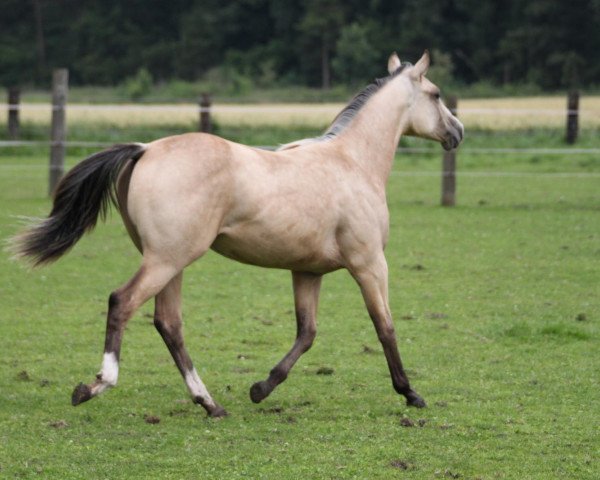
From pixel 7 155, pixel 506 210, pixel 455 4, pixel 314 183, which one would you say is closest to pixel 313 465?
pixel 314 183

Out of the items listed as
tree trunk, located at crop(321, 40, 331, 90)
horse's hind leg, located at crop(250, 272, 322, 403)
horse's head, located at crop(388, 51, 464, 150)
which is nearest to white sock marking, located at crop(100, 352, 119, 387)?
horse's hind leg, located at crop(250, 272, 322, 403)

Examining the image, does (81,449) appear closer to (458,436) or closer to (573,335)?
(458,436)

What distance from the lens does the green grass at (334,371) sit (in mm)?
5203

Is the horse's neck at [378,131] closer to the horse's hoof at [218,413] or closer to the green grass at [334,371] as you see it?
the green grass at [334,371]

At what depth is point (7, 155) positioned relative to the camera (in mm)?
23844

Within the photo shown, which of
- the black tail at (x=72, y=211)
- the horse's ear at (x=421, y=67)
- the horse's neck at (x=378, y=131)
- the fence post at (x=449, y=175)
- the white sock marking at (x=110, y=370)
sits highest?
the horse's ear at (x=421, y=67)

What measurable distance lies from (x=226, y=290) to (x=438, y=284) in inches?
75.4

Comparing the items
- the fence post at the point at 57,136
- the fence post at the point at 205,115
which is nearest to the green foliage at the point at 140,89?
the fence post at the point at 205,115

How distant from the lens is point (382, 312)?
6316 mm

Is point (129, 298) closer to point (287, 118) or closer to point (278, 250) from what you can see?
point (278, 250)

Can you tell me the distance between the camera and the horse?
5.63 meters

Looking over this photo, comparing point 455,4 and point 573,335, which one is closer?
point 573,335

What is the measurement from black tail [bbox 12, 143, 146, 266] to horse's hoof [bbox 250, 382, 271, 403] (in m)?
1.25

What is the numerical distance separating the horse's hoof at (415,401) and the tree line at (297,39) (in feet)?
143
